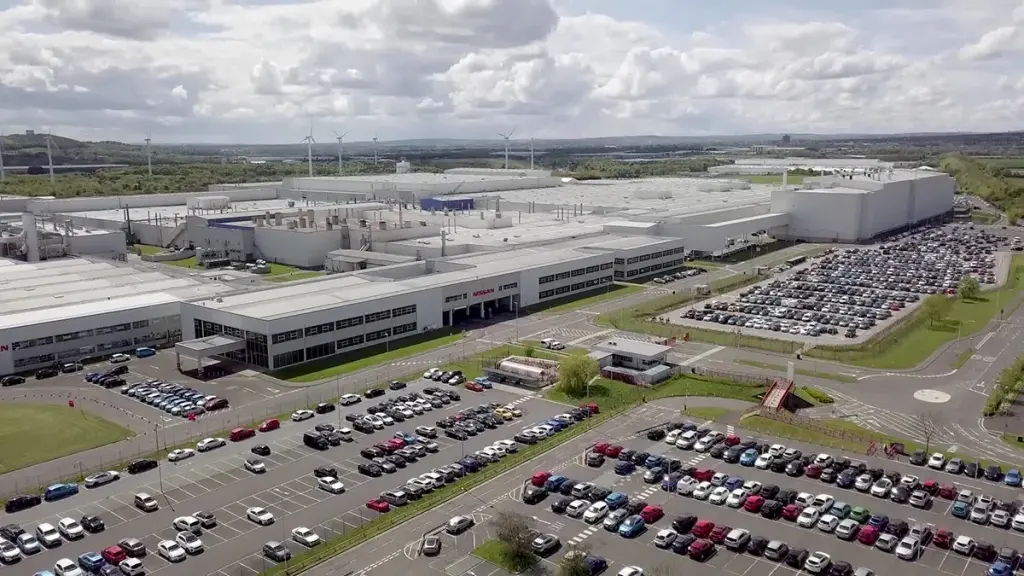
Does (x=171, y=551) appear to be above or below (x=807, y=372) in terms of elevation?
above

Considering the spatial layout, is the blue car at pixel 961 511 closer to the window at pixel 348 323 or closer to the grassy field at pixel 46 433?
the grassy field at pixel 46 433

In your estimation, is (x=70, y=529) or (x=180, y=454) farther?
(x=180, y=454)

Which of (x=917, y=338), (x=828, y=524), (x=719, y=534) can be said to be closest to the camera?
(x=719, y=534)

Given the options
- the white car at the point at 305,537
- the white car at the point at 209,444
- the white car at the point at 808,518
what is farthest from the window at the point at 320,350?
the white car at the point at 808,518

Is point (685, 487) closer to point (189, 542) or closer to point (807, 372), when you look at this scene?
point (189, 542)

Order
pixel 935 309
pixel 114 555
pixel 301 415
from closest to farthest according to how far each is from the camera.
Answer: pixel 114 555
pixel 301 415
pixel 935 309

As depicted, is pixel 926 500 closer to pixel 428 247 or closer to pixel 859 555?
pixel 859 555

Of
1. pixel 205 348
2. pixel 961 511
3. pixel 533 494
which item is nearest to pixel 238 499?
pixel 533 494

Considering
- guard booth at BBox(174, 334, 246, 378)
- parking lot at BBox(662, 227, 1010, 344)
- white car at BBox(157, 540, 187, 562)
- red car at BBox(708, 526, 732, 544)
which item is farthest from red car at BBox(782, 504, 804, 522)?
guard booth at BBox(174, 334, 246, 378)
